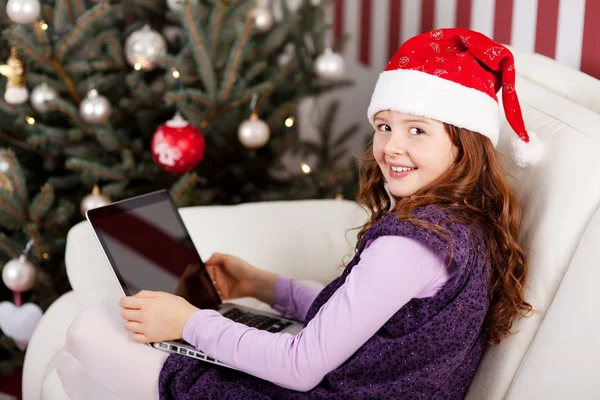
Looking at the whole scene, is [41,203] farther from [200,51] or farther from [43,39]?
[200,51]

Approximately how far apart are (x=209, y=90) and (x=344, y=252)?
61cm

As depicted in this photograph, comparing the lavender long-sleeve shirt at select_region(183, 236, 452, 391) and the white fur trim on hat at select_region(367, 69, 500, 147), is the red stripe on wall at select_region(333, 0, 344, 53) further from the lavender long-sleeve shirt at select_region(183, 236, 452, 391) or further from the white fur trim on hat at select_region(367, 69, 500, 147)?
the lavender long-sleeve shirt at select_region(183, 236, 452, 391)

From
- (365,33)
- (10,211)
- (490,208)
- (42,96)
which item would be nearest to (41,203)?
(10,211)

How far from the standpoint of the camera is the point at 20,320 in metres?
1.78

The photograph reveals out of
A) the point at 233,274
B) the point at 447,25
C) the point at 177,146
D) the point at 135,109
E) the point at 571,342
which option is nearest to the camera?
the point at 571,342

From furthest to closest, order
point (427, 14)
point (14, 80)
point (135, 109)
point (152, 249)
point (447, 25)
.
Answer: point (427, 14) < point (447, 25) < point (135, 109) < point (14, 80) < point (152, 249)

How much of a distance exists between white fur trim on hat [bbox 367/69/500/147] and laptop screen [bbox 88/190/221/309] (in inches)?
19.7

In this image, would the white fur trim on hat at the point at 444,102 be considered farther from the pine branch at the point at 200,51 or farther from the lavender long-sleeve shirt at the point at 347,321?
the pine branch at the point at 200,51

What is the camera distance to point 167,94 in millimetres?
1743

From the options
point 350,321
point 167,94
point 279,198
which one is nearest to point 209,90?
point 167,94

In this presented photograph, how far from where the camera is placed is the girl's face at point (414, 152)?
1.02 m

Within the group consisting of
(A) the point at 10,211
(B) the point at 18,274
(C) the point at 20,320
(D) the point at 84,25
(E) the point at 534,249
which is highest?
(D) the point at 84,25

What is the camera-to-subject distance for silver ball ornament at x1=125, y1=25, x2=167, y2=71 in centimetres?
182

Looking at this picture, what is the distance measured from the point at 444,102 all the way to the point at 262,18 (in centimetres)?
111
